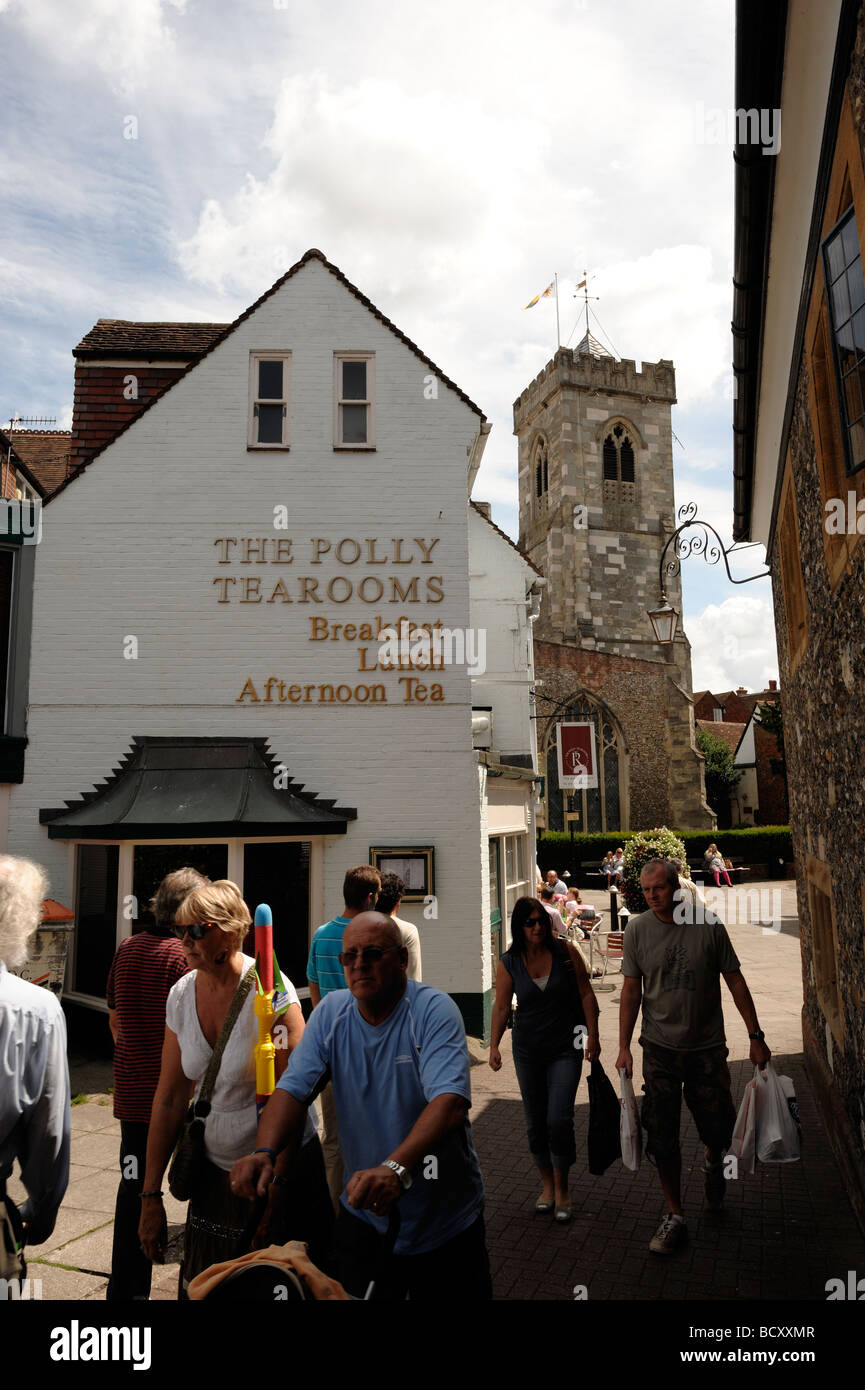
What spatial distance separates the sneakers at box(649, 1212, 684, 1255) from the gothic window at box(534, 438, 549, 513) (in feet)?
148

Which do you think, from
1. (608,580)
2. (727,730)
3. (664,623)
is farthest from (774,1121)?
(727,730)

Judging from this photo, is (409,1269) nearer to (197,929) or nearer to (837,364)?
(197,929)

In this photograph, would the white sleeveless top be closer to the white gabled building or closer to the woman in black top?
the woman in black top

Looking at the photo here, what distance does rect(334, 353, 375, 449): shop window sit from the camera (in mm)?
10547

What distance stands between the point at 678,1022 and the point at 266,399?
8.62 m

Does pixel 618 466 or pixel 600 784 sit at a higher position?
pixel 618 466

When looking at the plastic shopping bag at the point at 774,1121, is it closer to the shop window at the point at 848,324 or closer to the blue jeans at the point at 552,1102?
the blue jeans at the point at 552,1102

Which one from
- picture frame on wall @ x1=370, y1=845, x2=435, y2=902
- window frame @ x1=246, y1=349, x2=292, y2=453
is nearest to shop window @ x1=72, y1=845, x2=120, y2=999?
picture frame on wall @ x1=370, y1=845, x2=435, y2=902

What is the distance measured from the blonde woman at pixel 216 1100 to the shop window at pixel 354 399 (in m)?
8.16

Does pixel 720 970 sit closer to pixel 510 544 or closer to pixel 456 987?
pixel 456 987

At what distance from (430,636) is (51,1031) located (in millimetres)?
7697

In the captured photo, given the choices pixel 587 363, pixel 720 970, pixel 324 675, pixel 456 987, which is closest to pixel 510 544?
pixel 324 675

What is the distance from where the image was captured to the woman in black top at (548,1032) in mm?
4859

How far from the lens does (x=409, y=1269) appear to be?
2605 mm
